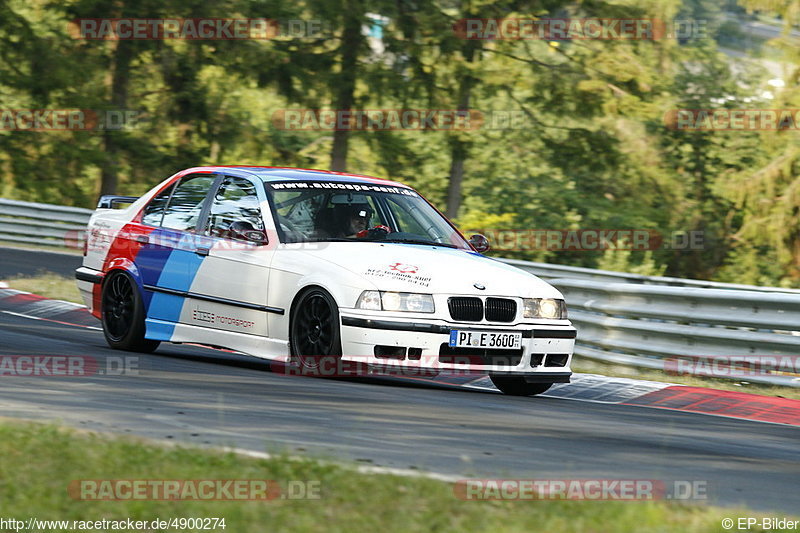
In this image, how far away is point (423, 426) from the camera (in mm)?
→ 6816

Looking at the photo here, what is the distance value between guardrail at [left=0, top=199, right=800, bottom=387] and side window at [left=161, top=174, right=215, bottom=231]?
3.97 metres

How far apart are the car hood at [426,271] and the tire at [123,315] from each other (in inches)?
81.0

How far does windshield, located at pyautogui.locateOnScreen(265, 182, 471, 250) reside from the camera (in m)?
9.55

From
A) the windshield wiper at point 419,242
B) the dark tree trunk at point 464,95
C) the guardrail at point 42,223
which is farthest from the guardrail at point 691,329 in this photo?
the dark tree trunk at point 464,95

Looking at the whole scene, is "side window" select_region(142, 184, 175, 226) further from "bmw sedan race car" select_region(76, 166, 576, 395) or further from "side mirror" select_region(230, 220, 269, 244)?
"side mirror" select_region(230, 220, 269, 244)

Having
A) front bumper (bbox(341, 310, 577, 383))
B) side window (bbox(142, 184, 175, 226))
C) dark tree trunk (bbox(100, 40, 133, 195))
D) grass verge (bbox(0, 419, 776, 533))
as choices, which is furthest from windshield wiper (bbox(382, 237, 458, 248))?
dark tree trunk (bbox(100, 40, 133, 195))

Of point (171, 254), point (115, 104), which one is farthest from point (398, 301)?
point (115, 104)

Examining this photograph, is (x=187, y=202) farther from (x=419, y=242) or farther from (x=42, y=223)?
(x=42, y=223)

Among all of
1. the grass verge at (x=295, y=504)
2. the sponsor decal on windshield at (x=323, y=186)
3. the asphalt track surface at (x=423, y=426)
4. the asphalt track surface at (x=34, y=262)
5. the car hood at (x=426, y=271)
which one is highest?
the sponsor decal on windshield at (x=323, y=186)

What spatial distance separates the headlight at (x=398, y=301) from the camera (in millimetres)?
8570

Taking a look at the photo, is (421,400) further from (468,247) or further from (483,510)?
(483,510)

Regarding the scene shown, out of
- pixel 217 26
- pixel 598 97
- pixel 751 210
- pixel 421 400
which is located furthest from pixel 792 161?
pixel 421 400

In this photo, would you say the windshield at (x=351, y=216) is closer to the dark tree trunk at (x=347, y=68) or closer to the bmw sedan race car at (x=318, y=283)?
the bmw sedan race car at (x=318, y=283)

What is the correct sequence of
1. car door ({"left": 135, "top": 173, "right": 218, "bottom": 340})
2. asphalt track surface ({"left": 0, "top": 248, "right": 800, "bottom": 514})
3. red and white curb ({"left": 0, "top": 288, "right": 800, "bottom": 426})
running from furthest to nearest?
car door ({"left": 135, "top": 173, "right": 218, "bottom": 340}) → red and white curb ({"left": 0, "top": 288, "right": 800, "bottom": 426}) → asphalt track surface ({"left": 0, "top": 248, "right": 800, "bottom": 514})
